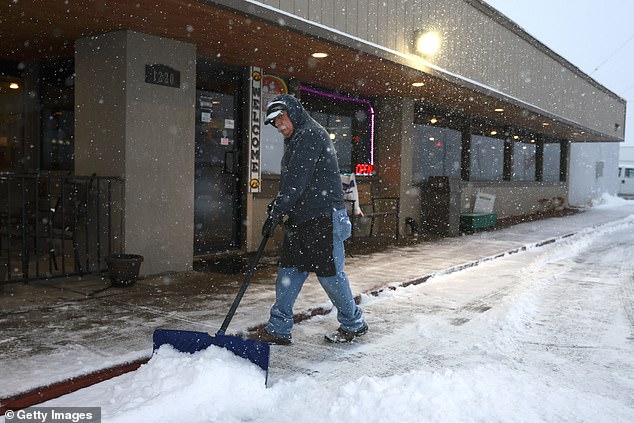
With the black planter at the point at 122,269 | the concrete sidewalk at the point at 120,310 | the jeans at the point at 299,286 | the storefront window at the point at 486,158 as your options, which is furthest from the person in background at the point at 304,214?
the storefront window at the point at 486,158

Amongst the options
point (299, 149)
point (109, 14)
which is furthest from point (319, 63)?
point (299, 149)

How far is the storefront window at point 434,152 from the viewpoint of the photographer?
51.2ft

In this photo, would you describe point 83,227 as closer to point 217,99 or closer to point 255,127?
→ point 217,99

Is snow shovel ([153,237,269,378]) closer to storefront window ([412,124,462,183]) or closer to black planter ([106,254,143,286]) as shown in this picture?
black planter ([106,254,143,286])

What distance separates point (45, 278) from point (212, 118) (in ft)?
12.9

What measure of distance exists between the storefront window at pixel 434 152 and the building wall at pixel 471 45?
249 centimetres

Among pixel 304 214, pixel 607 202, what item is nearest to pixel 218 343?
pixel 304 214

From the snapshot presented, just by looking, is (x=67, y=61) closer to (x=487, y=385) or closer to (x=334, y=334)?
(x=334, y=334)

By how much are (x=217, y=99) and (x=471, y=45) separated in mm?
6173

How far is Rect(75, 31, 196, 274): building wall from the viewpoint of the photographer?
7359 millimetres

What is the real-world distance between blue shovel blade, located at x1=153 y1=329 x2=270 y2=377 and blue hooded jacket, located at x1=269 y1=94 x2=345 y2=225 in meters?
1.10

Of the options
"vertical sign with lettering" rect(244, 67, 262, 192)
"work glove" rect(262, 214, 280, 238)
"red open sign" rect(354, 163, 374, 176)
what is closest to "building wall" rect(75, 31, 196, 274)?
"vertical sign with lettering" rect(244, 67, 262, 192)

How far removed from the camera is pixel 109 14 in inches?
257

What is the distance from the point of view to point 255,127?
32.3 feet
